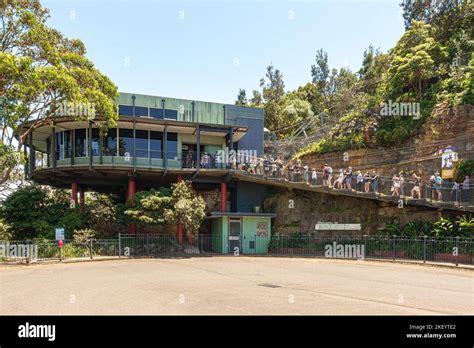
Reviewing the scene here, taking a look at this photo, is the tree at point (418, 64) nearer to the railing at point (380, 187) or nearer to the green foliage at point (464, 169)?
the green foliage at point (464, 169)

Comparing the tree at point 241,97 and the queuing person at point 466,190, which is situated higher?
the tree at point 241,97

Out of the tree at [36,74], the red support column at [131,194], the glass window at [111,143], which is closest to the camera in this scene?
the tree at [36,74]

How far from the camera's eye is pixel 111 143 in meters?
28.8

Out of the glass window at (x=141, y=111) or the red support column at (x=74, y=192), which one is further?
the glass window at (x=141, y=111)

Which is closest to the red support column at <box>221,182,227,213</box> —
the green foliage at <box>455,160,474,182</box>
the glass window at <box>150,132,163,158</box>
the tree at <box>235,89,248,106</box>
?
the glass window at <box>150,132,163,158</box>

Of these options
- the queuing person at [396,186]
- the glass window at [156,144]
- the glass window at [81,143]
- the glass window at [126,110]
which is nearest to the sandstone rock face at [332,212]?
the queuing person at [396,186]

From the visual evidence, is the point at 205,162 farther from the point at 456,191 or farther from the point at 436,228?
the point at 456,191

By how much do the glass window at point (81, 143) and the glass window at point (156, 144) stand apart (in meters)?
4.56

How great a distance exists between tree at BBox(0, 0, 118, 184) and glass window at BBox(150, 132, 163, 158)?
5.98 meters

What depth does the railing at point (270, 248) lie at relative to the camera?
810 inches

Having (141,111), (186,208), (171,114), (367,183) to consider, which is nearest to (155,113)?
(141,111)

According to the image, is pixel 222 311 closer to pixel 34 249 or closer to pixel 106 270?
pixel 106 270

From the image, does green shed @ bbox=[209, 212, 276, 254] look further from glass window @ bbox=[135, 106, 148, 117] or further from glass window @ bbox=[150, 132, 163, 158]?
glass window @ bbox=[135, 106, 148, 117]

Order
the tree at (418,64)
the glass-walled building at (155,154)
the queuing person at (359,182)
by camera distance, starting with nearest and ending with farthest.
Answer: the queuing person at (359,182) < the glass-walled building at (155,154) < the tree at (418,64)
